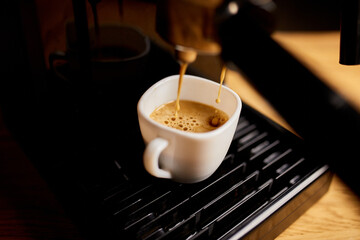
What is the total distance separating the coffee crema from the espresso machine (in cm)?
5

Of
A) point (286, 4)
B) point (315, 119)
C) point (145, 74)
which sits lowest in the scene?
point (286, 4)

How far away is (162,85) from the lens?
40 cm

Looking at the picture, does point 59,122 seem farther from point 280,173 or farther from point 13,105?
point 280,173

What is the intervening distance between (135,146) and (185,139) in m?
0.11

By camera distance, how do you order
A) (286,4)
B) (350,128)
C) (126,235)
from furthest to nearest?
(286,4), (126,235), (350,128)

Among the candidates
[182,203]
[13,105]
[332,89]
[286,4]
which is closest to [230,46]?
[332,89]

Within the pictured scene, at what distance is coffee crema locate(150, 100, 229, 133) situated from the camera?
40 centimetres

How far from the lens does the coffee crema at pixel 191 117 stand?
399 mm

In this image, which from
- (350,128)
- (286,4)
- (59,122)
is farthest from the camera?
(286,4)

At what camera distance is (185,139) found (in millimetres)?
337

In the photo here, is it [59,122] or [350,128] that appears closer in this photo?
[350,128]

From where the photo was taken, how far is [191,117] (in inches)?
16.2

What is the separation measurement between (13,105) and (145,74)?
0.55 ft

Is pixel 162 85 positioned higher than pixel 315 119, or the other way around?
pixel 315 119
